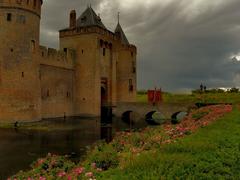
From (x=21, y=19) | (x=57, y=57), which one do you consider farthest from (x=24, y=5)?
(x=57, y=57)

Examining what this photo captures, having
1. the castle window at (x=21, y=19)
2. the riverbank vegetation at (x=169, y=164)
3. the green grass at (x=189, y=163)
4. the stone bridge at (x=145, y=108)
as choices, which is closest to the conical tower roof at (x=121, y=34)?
the stone bridge at (x=145, y=108)

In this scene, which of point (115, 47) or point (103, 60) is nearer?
point (103, 60)

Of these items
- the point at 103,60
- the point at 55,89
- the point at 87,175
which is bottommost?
the point at 87,175

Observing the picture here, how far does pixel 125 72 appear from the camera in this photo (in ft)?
126

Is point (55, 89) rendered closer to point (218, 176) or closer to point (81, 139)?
point (81, 139)

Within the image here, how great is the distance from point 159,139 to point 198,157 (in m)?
2.54

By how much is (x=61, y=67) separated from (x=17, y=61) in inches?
309

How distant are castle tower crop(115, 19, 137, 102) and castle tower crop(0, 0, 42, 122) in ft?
52.4

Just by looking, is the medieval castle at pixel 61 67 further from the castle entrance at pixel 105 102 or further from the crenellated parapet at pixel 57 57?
the castle entrance at pixel 105 102

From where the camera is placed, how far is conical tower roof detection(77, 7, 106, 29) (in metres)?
32.5

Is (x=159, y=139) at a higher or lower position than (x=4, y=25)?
lower

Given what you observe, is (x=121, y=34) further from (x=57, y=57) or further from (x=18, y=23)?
(x=18, y=23)

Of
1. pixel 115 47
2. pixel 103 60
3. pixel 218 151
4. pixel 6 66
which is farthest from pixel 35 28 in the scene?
pixel 218 151

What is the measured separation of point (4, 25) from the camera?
2228 cm
